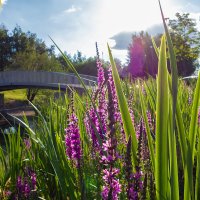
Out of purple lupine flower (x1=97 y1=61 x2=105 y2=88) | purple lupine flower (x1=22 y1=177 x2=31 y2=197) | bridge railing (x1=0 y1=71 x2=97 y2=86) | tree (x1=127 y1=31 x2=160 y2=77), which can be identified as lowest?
purple lupine flower (x1=22 y1=177 x2=31 y2=197)

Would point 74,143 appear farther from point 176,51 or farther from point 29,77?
point 29,77

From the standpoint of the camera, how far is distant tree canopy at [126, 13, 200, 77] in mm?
31547

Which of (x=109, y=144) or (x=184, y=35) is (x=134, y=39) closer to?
(x=184, y=35)

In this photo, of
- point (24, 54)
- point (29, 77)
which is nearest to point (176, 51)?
point (29, 77)

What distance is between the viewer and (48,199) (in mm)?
2305

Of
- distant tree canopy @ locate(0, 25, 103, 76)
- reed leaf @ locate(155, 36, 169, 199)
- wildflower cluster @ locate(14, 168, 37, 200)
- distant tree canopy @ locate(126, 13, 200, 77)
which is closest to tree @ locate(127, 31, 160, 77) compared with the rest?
distant tree canopy @ locate(126, 13, 200, 77)

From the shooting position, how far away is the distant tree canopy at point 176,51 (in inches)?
1242

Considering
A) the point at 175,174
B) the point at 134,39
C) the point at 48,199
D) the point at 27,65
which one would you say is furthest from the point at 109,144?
the point at 134,39

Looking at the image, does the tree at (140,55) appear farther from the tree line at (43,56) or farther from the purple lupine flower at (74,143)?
the purple lupine flower at (74,143)

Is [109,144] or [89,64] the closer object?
[109,144]

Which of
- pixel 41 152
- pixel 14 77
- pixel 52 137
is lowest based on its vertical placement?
pixel 41 152

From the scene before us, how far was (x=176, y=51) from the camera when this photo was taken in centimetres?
3134

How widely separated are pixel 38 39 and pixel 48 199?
7253 centimetres

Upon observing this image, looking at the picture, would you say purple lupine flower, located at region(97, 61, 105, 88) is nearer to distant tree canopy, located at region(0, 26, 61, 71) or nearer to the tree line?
the tree line
